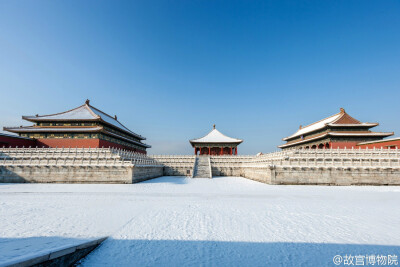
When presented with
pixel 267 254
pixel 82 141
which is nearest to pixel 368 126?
pixel 267 254

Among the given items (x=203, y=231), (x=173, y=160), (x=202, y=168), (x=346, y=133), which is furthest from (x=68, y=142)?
(x=346, y=133)

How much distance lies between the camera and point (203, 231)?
5438 mm

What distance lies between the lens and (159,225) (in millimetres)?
5879

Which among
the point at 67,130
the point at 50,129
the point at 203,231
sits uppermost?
the point at 50,129

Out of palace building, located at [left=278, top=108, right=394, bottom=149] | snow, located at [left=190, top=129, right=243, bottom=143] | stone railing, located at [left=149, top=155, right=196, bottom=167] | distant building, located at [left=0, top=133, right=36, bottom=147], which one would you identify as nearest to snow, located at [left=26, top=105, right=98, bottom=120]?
distant building, located at [left=0, top=133, right=36, bottom=147]

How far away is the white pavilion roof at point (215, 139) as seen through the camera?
3572cm

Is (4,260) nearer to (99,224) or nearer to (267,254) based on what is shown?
(99,224)

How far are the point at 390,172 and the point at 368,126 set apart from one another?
1690cm

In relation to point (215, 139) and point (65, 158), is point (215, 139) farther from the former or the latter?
point (65, 158)

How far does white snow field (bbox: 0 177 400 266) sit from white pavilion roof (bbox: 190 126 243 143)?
89.1ft

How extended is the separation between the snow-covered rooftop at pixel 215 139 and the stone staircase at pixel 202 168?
6.29 metres

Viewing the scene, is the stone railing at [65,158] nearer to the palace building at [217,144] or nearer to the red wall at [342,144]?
the palace building at [217,144]

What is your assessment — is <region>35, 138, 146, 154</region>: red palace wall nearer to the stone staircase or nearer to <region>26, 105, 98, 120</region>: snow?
<region>26, 105, 98, 120</region>: snow

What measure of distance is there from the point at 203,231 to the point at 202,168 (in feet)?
70.0
